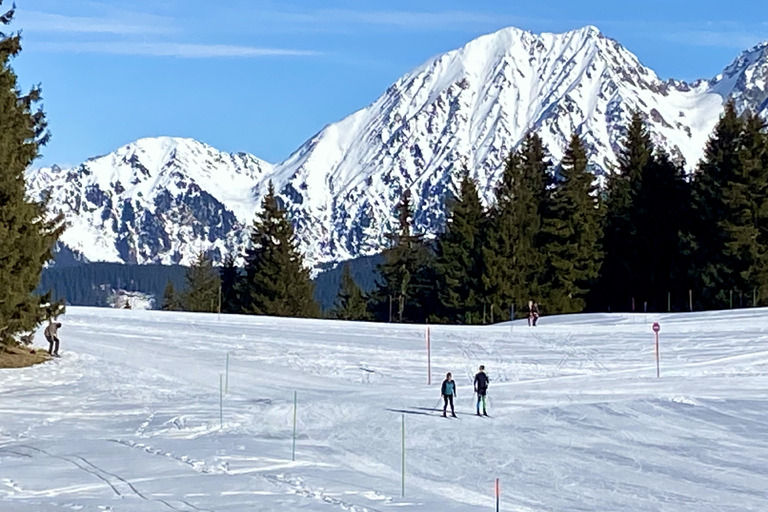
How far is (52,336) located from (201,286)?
6155 centimetres

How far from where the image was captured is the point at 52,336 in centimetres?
4228

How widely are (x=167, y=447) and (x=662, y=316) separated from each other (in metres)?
32.8

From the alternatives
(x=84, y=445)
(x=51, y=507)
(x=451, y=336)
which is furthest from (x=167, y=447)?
(x=451, y=336)

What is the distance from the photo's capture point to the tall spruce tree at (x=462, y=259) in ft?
236

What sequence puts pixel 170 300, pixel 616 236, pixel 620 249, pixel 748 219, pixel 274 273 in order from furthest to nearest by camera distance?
1. pixel 170 300
2. pixel 274 273
3. pixel 616 236
4. pixel 620 249
5. pixel 748 219

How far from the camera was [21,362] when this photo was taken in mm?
40219

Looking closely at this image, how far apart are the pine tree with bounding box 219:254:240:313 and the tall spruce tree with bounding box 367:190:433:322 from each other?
413 inches

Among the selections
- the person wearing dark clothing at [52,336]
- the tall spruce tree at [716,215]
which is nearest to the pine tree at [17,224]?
the person wearing dark clothing at [52,336]

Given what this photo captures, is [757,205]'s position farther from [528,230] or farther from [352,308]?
[352,308]

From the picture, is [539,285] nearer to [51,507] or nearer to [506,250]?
[506,250]

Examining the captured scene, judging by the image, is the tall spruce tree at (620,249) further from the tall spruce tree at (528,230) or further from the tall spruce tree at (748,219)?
the tall spruce tree at (748,219)

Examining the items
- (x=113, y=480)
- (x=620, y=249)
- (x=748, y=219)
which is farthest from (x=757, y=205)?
(x=113, y=480)

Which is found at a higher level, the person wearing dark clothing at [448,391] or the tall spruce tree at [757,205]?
the tall spruce tree at [757,205]

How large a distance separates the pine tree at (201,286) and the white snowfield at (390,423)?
160 feet
